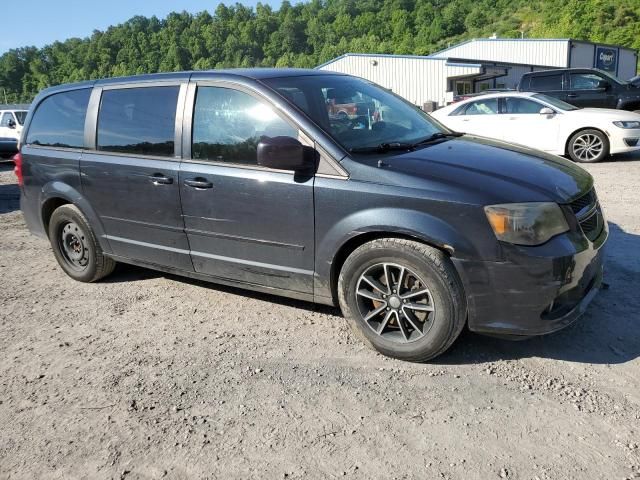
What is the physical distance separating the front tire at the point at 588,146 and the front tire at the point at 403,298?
8.56 m

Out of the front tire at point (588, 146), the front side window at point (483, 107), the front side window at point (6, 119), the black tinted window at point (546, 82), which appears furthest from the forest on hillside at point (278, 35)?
the front tire at point (588, 146)

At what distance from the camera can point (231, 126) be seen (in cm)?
384

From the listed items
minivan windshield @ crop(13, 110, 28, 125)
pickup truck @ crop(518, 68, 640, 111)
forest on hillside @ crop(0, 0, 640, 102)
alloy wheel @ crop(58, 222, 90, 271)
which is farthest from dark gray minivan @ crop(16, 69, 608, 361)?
forest on hillside @ crop(0, 0, 640, 102)

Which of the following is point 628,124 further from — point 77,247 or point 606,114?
point 77,247

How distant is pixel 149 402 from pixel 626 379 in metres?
2.64

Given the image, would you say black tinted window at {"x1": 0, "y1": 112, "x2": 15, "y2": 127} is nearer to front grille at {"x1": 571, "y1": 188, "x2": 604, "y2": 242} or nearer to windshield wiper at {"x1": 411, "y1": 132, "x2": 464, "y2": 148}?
windshield wiper at {"x1": 411, "y1": 132, "x2": 464, "y2": 148}

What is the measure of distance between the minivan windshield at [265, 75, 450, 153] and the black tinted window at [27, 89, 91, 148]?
198 cm

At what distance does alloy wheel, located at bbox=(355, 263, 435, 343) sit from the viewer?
3251 millimetres

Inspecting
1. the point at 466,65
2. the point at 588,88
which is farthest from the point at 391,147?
the point at 466,65

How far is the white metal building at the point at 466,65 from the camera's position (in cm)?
3452

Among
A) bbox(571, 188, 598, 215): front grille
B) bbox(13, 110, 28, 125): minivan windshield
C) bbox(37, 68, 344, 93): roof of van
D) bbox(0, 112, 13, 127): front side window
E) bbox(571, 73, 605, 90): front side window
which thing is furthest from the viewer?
bbox(0, 112, 13, 127): front side window

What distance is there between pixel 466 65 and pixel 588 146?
25121mm

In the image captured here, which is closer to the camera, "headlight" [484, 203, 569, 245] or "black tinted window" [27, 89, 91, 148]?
"headlight" [484, 203, 569, 245]

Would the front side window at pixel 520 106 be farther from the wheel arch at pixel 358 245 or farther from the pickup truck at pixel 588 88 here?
the wheel arch at pixel 358 245
